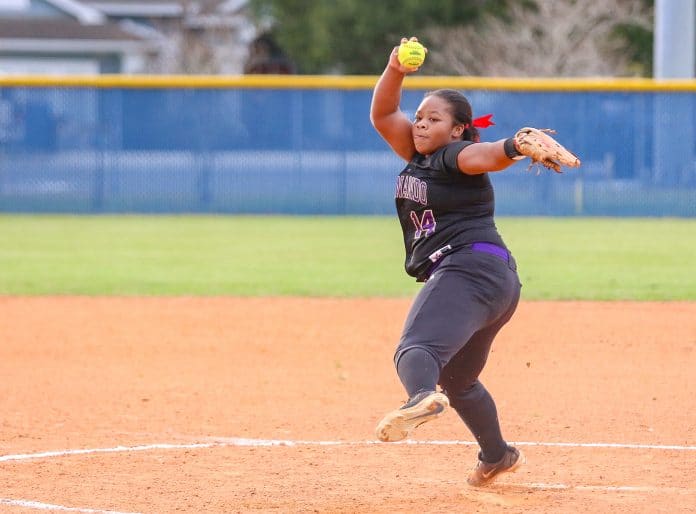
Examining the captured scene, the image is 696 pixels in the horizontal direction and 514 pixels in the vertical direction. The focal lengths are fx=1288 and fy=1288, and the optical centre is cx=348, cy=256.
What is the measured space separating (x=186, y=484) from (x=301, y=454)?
853 millimetres

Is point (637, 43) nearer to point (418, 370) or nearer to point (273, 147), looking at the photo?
point (273, 147)

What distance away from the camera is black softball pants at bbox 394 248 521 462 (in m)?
4.87

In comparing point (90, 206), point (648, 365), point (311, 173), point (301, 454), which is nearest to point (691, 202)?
point (311, 173)

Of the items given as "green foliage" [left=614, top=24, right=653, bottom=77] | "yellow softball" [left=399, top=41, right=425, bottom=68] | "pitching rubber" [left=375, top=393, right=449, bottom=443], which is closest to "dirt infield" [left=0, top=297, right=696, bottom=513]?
"pitching rubber" [left=375, top=393, right=449, bottom=443]

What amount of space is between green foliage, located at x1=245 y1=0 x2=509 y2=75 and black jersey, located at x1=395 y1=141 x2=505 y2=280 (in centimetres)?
2935

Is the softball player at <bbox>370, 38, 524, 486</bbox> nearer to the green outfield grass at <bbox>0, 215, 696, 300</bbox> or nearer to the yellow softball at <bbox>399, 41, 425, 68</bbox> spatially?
the yellow softball at <bbox>399, 41, 425, 68</bbox>

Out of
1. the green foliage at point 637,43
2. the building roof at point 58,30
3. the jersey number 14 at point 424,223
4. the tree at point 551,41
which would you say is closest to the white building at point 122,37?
the building roof at point 58,30

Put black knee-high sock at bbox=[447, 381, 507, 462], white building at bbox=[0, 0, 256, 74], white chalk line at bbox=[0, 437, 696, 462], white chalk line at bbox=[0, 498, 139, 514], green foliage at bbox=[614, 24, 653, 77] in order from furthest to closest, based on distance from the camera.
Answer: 1. white building at bbox=[0, 0, 256, 74]
2. green foliage at bbox=[614, 24, 653, 77]
3. white chalk line at bbox=[0, 437, 696, 462]
4. black knee-high sock at bbox=[447, 381, 507, 462]
5. white chalk line at bbox=[0, 498, 139, 514]

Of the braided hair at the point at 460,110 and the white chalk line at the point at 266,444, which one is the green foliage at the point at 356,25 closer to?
the white chalk line at the point at 266,444

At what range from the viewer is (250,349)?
383 inches

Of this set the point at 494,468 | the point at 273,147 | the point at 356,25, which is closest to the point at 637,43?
the point at 356,25

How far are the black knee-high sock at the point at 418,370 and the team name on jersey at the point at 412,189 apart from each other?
24.6 inches

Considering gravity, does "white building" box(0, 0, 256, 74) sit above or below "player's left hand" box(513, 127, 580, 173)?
above

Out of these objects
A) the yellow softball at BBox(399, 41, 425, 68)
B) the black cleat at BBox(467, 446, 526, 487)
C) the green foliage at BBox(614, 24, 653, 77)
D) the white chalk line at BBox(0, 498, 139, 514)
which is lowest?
the white chalk line at BBox(0, 498, 139, 514)
